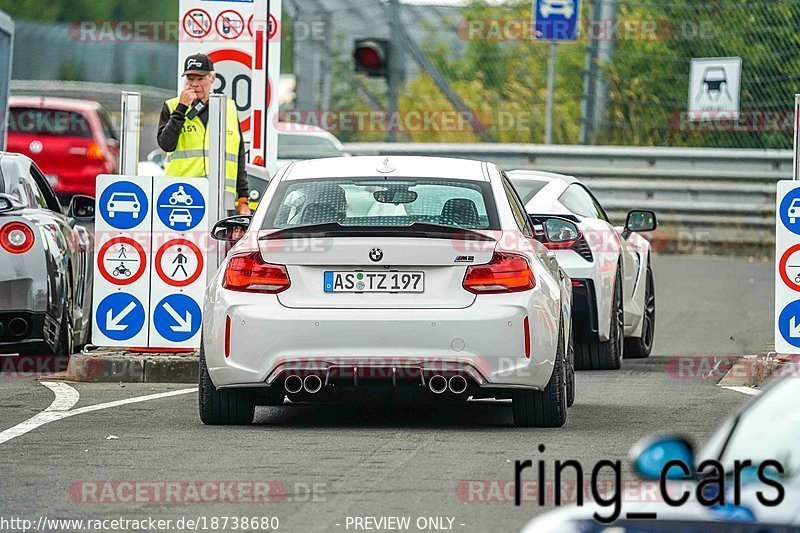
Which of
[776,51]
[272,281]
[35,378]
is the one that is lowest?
[35,378]

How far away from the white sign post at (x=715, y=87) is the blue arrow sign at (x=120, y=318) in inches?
568

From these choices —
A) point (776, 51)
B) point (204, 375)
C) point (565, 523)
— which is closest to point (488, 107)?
point (776, 51)

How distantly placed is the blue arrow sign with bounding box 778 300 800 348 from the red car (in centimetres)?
1595

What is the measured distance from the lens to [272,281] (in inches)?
348

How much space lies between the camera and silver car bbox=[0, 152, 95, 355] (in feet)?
38.7

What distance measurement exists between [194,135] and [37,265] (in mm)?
1449

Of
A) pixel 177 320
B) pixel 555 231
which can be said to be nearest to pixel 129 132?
pixel 177 320

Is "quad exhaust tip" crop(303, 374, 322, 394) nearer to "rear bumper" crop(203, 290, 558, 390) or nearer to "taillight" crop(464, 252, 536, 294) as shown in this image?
"rear bumper" crop(203, 290, 558, 390)

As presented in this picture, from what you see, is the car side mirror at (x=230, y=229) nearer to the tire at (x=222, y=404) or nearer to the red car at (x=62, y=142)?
the tire at (x=222, y=404)

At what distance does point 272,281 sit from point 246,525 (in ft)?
8.61

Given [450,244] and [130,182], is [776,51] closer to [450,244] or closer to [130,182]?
[130,182]

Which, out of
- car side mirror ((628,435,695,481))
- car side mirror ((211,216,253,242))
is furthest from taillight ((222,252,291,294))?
car side mirror ((628,435,695,481))

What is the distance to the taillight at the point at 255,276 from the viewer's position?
8.81 meters

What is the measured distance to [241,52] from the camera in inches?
620
